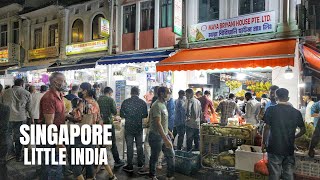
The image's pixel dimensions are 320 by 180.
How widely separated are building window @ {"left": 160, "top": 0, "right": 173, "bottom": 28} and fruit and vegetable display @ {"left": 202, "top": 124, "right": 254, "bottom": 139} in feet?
24.4

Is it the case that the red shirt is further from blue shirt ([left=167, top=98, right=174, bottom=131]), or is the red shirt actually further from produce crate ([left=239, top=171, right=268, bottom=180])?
blue shirt ([left=167, top=98, right=174, bottom=131])

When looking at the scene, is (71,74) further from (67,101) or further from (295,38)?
(295,38)

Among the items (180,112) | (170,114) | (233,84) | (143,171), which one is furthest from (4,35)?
(143,171)

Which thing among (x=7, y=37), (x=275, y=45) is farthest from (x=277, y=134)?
(x=7, y=37)

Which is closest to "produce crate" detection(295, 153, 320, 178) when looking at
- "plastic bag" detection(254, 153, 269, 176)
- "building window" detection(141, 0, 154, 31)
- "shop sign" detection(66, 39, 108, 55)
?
"plastic bag" detection(254, 153, 269, 176)

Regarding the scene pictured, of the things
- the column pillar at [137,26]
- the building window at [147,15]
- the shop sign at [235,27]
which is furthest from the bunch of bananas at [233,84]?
the column pillar at [137,26]

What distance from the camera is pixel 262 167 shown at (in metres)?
5.16

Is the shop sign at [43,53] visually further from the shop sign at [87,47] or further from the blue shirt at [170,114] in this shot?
the blue shirt at [170,114]

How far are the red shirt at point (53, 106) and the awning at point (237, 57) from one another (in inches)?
215

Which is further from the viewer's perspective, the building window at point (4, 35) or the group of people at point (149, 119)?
the building window at point (4, 35)

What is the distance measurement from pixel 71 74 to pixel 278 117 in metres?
13.7

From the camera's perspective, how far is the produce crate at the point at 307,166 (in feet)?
16.3

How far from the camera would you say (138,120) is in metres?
6.50

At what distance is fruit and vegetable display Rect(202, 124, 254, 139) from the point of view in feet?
21.1
